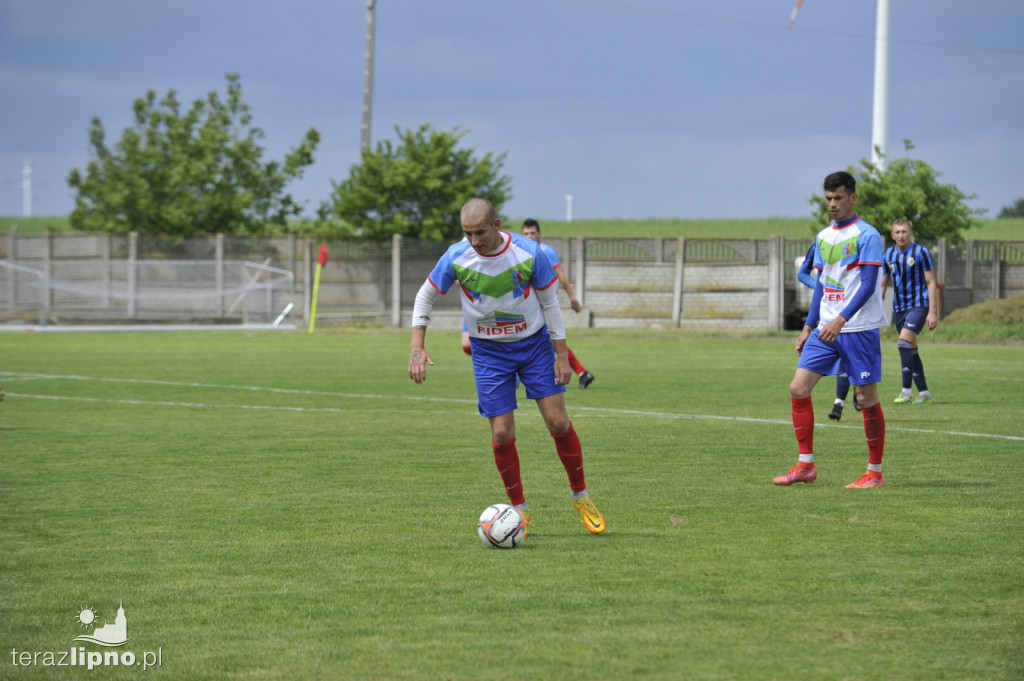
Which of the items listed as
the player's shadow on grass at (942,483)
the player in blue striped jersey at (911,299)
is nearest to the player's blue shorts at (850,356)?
the player's shadow on grass at (942,483)

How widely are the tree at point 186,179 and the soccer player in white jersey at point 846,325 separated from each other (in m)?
37.9

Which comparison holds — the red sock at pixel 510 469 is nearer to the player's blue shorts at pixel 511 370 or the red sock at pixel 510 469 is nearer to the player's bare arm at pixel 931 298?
the player's blue shorts at pixel 511 370

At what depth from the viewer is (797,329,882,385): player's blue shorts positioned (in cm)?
823

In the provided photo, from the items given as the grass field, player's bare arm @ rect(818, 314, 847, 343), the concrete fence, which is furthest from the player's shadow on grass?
the concrete fence

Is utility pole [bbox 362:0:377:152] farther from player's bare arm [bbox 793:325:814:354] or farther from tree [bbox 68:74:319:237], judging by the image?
player's bare arm [bbox 793:325:814:354]

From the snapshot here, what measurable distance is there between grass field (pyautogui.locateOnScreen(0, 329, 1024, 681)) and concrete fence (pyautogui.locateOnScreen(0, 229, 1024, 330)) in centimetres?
1851

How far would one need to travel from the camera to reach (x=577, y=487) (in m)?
6.80

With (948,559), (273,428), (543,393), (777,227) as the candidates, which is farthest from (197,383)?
(777,227)

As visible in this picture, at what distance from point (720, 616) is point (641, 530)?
1868 mm

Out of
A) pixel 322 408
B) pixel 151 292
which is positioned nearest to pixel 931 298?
pixel 322 408

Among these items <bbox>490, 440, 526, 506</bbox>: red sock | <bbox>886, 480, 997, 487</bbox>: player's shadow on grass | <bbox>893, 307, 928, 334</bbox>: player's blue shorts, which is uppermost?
<bbox>893, 307, 928, 334</bbox>: player's blue shorts

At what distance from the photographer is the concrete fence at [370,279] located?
31875 mm

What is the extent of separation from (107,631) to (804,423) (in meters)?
5.46

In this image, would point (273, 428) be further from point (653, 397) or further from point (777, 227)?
point (777, 227)
